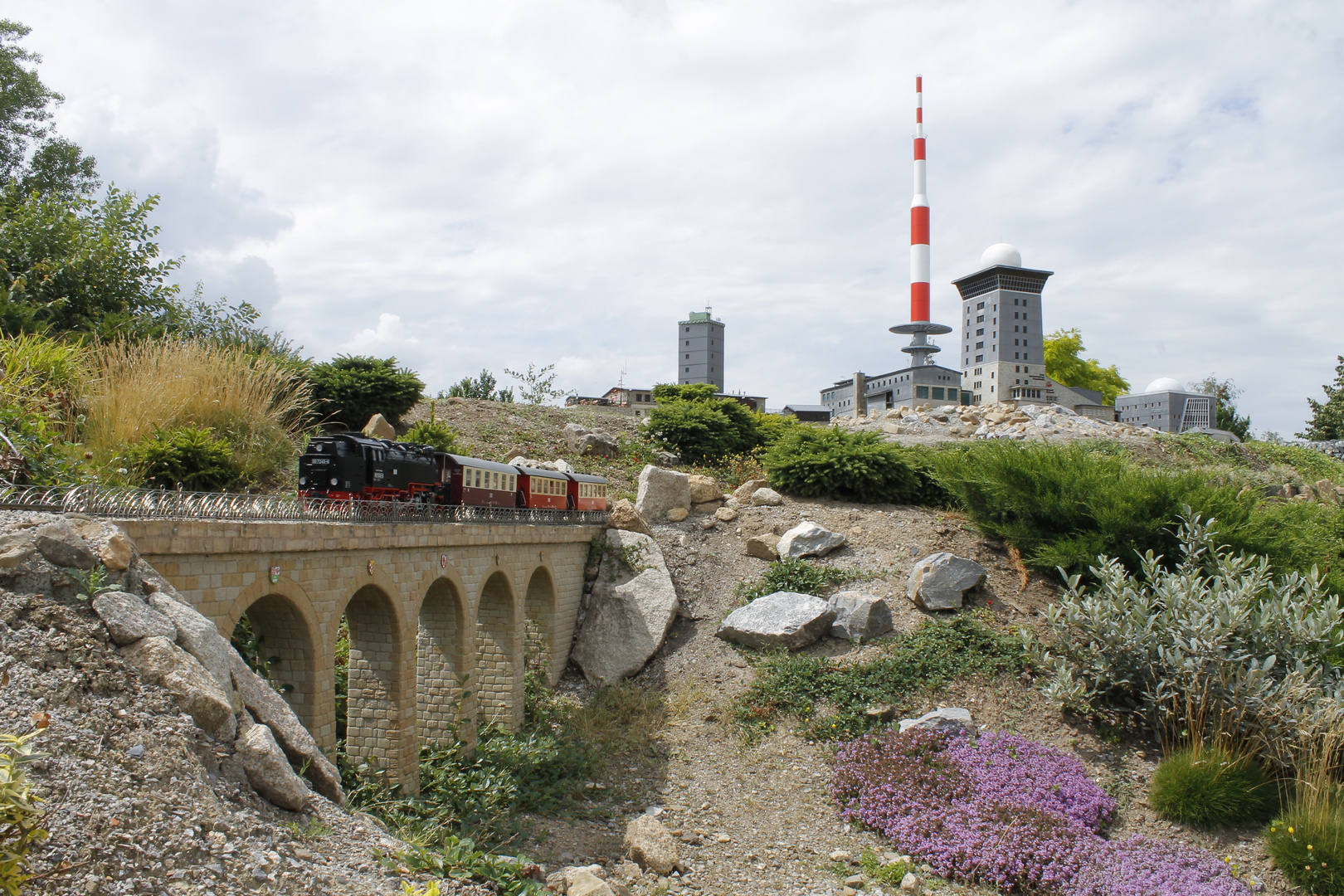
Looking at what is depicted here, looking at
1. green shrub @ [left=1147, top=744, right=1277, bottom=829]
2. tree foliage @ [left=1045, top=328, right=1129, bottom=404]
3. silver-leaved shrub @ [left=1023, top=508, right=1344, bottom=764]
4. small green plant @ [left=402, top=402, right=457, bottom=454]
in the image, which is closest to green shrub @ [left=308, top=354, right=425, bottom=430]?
small green plant @ [left=402, top=402, right=457, bottom=454]

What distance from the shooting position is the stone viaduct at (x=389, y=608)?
7.69 m

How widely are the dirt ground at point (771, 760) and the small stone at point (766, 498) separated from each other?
2.20 meters

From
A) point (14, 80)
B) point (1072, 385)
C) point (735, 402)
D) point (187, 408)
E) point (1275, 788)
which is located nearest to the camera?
point (1275, 788)

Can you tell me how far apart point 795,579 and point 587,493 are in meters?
5.42

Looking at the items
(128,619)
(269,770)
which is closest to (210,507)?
(128,619)

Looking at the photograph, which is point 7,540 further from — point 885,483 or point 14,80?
point 14,80

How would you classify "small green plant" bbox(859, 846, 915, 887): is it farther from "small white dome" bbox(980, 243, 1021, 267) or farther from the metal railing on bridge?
"small white dome" bbox(980, 243, 1021, 267)

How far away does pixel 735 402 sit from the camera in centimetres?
2819

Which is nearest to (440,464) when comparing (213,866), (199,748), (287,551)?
(287,551)

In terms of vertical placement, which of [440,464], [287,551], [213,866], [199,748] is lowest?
[213,866]

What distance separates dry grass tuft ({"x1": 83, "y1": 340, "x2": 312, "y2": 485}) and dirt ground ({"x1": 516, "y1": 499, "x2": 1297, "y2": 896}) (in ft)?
24.1

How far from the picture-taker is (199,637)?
5.89 meters

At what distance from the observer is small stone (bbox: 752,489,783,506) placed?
67.7ft

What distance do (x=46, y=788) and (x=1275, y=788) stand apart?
12.8m
